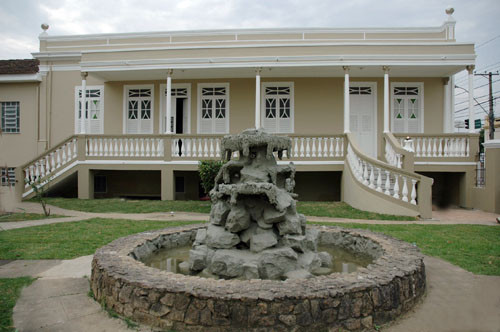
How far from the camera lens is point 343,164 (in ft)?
45.5

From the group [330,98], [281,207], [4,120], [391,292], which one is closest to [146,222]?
[281,207]

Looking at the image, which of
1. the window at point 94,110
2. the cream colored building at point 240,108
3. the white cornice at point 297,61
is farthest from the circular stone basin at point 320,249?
the window at point 94,110

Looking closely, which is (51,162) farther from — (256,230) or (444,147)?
(444,147)

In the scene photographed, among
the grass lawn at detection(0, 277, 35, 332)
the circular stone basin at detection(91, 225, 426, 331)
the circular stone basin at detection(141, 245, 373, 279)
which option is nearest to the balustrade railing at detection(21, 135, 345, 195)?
the circular stone basin at detection(141, 245, 373, 279)

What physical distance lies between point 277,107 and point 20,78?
12.3m

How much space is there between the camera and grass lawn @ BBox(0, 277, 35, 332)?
3645 millimetres

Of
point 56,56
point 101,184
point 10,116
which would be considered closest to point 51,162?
point 101,184

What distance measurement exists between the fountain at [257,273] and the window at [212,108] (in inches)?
414

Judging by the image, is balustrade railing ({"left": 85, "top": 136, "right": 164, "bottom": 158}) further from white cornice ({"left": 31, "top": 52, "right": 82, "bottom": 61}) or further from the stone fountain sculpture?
the stone fountain sculpture

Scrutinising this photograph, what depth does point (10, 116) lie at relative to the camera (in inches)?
719

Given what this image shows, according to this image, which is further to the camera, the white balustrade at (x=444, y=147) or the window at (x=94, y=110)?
the window at (x=94, y=110)

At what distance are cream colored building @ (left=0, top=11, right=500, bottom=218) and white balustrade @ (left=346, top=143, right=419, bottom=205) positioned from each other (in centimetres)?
8

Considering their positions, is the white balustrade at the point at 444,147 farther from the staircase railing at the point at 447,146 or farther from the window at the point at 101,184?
the window at the point at 101,184

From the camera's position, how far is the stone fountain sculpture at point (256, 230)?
473cm
